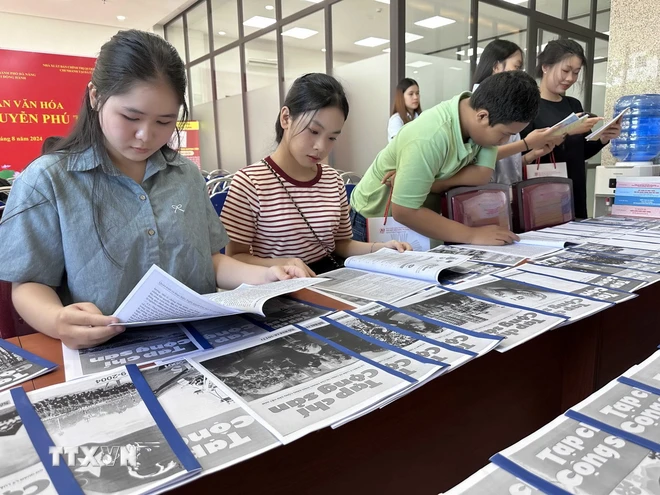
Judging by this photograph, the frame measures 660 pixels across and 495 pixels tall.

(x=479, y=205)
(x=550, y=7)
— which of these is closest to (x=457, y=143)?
(x=479, y=205)

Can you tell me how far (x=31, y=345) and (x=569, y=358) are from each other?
91cm

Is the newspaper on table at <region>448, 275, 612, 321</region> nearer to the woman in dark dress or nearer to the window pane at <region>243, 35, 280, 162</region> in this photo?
the woman in dark dress

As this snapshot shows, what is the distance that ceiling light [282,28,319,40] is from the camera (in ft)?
16.3

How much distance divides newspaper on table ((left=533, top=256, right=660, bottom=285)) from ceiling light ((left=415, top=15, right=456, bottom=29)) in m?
3.52

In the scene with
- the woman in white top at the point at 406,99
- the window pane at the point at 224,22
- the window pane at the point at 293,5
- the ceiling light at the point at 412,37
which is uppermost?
the window pane at the point at 224,22

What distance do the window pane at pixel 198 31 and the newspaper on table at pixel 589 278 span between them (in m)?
6.87

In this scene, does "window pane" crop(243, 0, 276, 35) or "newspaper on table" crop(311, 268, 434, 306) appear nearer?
"newspaper on table" crop(311, 268, 434, 306)

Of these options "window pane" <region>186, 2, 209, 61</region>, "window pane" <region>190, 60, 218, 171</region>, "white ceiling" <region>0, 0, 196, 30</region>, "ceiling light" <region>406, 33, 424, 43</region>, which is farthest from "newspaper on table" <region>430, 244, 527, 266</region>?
"window pane" <region>186, 2, 209, 61</region>

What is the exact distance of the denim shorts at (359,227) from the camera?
171cm

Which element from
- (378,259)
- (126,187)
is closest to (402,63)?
(378,259)

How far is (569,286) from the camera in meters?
0.91

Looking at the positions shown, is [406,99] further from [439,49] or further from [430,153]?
[430,153]

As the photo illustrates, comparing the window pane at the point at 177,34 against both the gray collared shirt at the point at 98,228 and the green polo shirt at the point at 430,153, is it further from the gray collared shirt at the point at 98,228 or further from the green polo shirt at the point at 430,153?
the gray collared shirt at the point at 98,228

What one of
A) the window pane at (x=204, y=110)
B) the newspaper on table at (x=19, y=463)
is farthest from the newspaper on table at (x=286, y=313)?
the window pane at (x=204, y=110)
